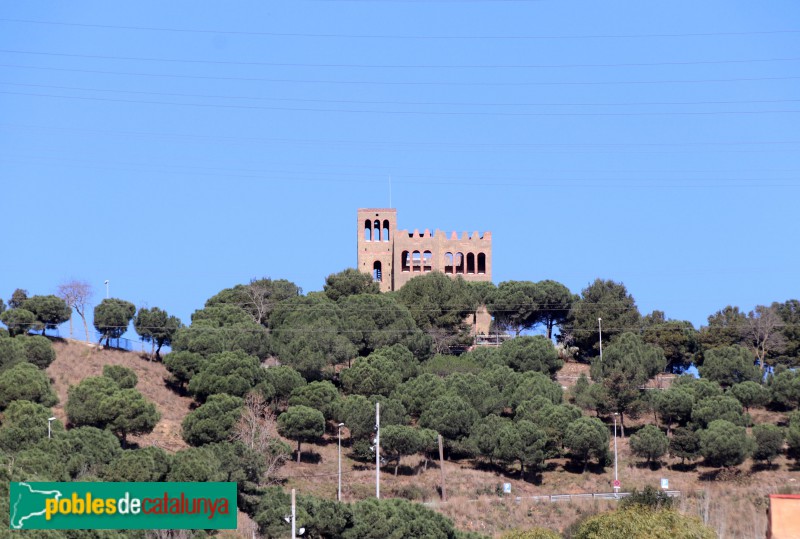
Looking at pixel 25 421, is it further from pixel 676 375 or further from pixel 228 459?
pixel 676 375

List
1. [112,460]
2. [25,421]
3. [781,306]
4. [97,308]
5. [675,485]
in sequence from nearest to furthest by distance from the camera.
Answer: [112,460] → [25,421] → [675,485] → [97,308] → [781,306]

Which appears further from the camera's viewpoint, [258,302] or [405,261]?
[405,261]

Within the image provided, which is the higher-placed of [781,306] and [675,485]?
[781,306]

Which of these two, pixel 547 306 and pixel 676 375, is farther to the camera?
pixel 547 306

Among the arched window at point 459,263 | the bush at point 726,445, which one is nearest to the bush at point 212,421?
the bush at point 726,445

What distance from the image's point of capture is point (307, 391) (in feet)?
268

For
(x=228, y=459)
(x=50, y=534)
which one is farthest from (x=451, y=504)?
(x=50, y=534)

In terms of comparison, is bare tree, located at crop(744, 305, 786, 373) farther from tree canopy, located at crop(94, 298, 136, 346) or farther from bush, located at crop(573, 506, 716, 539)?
bush, located at crop(573, 506, 716, 539)

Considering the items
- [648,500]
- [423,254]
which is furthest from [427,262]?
[648,500]

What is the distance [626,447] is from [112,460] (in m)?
31.1

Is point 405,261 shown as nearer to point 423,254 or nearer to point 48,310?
point 423,254

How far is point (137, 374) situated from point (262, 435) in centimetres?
1774

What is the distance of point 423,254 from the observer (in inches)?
4897

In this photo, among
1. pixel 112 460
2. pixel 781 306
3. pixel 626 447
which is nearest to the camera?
pixel 112 460
